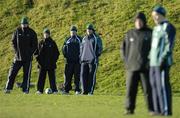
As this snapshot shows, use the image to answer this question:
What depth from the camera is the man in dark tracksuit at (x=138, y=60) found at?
42.9 feet

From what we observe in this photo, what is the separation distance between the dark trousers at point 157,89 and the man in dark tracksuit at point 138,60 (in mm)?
293

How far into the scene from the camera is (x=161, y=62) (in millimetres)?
12602

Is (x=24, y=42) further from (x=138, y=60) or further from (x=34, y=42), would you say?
(x=138, y=60)

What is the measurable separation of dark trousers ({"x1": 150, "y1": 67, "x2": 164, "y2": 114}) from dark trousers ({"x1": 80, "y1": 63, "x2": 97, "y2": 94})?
27.2ft

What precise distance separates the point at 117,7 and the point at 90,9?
4.84ft

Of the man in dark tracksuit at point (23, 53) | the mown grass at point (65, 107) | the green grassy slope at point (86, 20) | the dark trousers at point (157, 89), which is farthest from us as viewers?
the green grassy slope at point (86, 20)

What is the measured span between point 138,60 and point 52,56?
29.7 ft

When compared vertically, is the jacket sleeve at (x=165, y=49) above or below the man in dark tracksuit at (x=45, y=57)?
above

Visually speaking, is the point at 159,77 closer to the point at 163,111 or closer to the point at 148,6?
the point at 163,111

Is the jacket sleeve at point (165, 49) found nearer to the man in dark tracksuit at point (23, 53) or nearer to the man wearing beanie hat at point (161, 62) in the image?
the man wearing beanie hat at point (161, 62)

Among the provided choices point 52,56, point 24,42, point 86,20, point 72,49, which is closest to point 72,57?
point 72,49

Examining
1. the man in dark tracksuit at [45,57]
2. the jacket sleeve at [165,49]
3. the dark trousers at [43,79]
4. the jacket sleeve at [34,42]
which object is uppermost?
the jacket sleeve at [165,49]

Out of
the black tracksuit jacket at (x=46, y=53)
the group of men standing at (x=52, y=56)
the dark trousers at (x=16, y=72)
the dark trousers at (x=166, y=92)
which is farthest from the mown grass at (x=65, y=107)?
the black tracksuit jacket at (x=46, y=53)

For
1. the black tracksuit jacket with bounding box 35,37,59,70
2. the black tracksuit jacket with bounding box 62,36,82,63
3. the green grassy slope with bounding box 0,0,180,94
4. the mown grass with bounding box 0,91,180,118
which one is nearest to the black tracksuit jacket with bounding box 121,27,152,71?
the mown grass with bounding box 0,91,180,118
